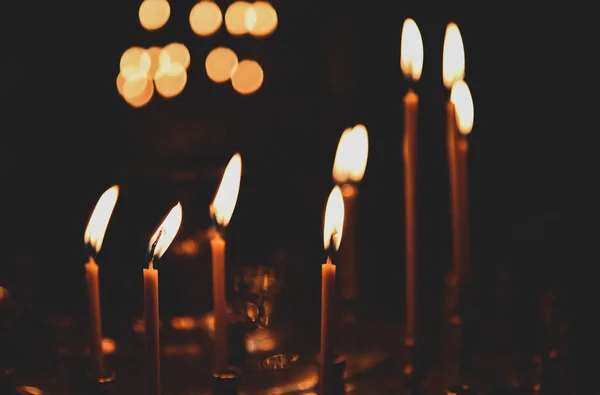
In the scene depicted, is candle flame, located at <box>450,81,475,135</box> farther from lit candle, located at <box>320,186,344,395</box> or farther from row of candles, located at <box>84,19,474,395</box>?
lit candle, located at <box>320,186,344,395</box>

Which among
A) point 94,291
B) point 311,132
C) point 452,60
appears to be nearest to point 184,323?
point 94,291

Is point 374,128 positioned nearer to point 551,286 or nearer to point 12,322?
point 551,286

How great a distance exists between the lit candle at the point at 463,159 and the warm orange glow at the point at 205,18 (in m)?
1.21

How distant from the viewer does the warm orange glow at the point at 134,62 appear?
2.30 meters

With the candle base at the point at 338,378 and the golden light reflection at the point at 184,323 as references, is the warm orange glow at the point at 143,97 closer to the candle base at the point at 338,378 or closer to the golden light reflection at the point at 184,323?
the golden light reflection at the point at 184,323

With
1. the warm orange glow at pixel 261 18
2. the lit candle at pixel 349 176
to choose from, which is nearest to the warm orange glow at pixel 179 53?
the warm orange glow at pixel 261 18

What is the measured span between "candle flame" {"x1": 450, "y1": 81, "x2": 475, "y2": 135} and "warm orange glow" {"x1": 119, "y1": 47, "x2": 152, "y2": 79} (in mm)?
1415

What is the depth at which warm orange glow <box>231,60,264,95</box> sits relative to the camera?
235 centimetres

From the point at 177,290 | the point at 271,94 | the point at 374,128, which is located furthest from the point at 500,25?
the point at 177,290

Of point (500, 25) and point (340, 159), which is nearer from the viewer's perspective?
point (340, 159)

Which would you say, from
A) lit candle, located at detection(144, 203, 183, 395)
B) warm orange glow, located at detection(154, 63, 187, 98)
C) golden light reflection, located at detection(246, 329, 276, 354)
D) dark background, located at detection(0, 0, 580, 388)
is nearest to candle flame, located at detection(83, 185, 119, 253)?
lit candle, located at detection(144, 203, 183, 395)

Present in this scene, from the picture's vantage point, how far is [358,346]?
1.10m

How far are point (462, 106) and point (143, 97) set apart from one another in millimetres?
1615

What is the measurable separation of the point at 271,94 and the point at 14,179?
814 millimetres
